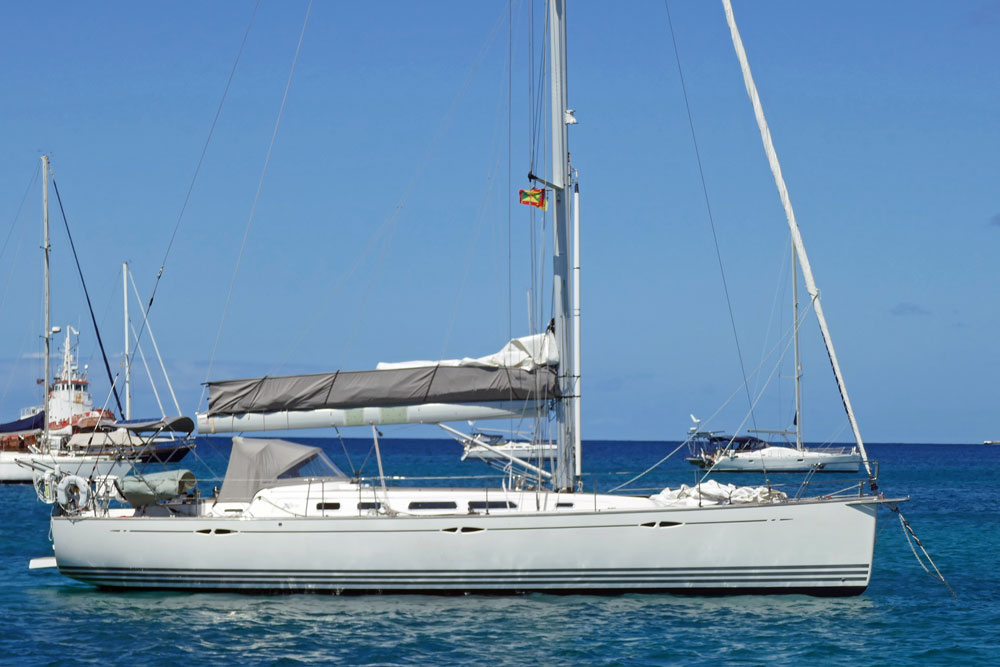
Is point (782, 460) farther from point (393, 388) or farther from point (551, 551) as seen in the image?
point (551, 551)

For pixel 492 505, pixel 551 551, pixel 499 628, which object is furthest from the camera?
pixel 492 505

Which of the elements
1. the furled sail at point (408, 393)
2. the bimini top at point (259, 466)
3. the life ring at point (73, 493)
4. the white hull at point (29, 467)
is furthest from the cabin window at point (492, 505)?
the white hull at point (29, 467)

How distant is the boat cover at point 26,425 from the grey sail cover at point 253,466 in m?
43.0

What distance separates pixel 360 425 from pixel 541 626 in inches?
206

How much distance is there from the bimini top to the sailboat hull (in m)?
1.23

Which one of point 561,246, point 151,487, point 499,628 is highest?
point 561,246

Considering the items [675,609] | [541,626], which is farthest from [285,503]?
[675,609]

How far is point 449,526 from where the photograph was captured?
723 inches

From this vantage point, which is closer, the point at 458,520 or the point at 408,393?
the point at 458,520

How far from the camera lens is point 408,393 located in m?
19.8

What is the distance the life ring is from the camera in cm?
2014

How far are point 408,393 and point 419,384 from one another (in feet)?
0.84

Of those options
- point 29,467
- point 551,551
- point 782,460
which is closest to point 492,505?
point 551,551

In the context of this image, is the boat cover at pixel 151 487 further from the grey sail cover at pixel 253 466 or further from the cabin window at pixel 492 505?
the cabin window at pixel 492 505
